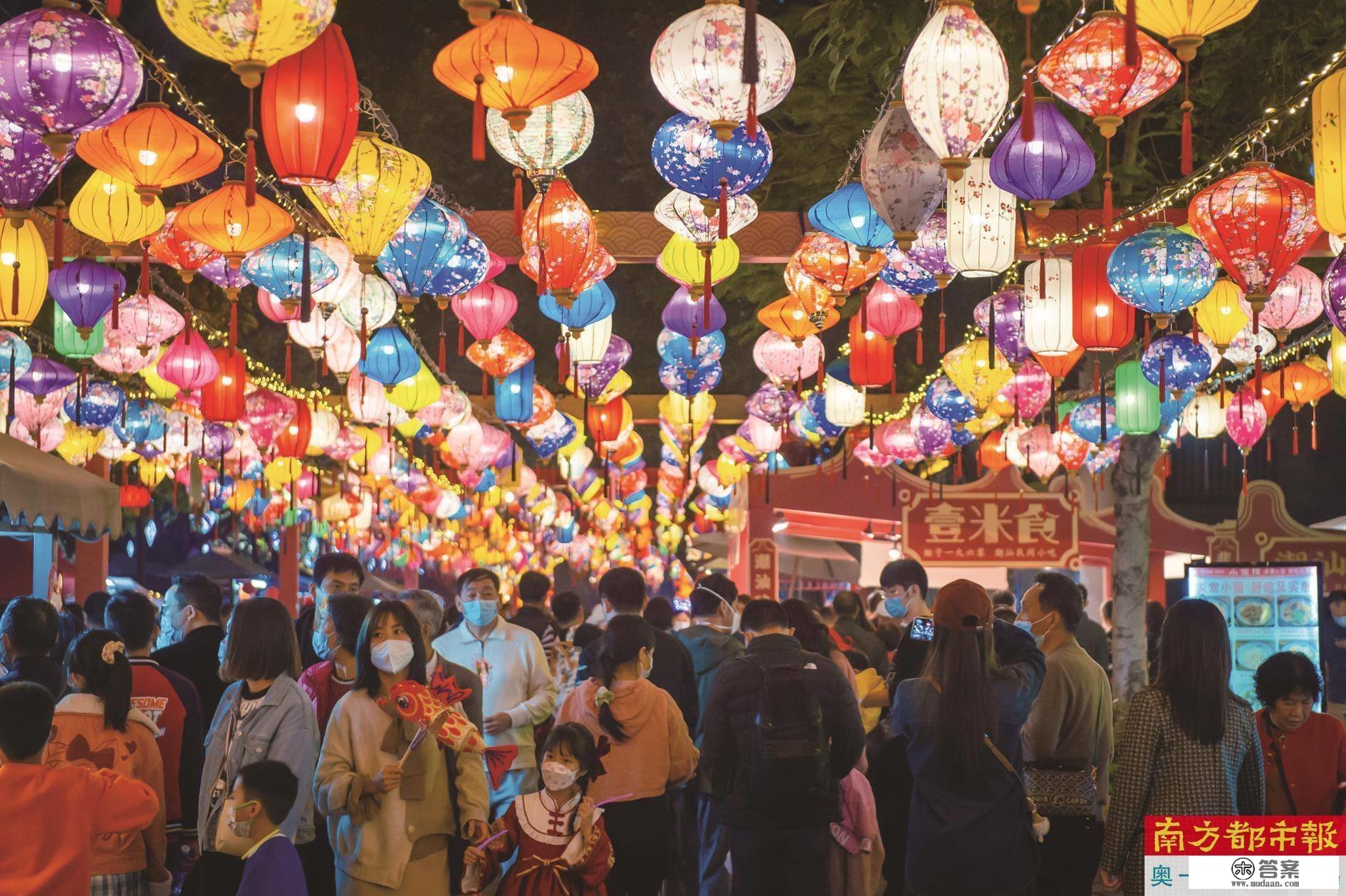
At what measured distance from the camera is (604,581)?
6746 mm

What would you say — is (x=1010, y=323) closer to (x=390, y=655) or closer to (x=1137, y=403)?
(x=1137, y=403)

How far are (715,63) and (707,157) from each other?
799 millimetres

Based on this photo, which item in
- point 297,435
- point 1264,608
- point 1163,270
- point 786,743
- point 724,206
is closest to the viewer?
point 786,743

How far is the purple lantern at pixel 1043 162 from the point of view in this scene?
5.50 m

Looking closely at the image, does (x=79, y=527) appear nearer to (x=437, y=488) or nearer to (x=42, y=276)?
(x=42, y=276)

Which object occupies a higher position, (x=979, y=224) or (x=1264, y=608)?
(x=979, y=224)

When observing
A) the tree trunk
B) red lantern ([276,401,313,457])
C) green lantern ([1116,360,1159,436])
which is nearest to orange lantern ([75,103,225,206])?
red lantern ([276,401,313,457])

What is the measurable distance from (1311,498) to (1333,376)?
13.3 meters

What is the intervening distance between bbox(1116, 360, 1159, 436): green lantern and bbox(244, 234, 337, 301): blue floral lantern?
16.5 ft

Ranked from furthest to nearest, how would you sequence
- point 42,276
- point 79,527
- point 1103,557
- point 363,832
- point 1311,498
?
1. point 1311,498
2. point 1103,557
3. point 79,527
4. point 42,276
5. point 363,832

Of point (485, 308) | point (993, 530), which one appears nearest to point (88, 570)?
point (485, 308)

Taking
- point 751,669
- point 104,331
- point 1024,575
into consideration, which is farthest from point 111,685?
point 1024,575

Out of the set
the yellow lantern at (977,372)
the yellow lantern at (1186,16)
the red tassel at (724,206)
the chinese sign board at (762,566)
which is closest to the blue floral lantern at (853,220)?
the red tassel at (724,206)

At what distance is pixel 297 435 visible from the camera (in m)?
11.2
